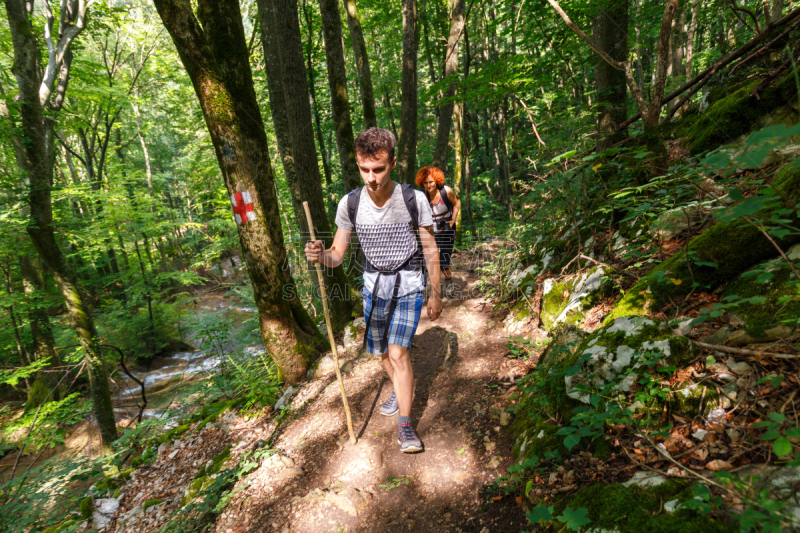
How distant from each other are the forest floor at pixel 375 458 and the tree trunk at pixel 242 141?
2.99ft

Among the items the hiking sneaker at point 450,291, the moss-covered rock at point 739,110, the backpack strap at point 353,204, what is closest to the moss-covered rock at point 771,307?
the moss-covered rock at point 739,110

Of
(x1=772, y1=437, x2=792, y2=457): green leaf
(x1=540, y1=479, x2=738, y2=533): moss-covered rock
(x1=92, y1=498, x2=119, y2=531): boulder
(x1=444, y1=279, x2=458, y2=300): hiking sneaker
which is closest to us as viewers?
(x1=772, y1=437, x2=792, y2=457): green leaf

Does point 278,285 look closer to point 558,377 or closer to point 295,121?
point 295,121

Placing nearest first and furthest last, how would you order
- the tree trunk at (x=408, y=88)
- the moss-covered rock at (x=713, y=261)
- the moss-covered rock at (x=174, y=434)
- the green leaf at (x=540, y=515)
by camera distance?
the green leaf at (x=540, y=515) < the moss-covered rock at (x=713, y=261) < the moss-covered rock at (x=174, y=434) < the tree trunk at (x=408, y=88)

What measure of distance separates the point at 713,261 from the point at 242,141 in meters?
4.81

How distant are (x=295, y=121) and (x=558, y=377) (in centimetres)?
545

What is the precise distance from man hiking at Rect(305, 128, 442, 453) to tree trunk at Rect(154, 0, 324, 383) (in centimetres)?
186

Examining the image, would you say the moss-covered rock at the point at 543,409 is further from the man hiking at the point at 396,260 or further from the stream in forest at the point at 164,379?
the stream in forest at the point at 164,379

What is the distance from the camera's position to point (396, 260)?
2949mm

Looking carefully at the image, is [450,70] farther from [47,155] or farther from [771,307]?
[47,155]

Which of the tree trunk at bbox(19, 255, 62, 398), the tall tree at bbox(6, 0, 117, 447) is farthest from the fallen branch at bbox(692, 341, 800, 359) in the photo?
the tree trunk at bbox(19, 255, 62, 398)

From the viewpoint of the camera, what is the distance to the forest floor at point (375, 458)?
96.8 inches

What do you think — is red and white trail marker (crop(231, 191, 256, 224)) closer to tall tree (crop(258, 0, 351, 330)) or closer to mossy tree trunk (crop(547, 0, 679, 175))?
tall tree (crop(258, 0, 351, 330))

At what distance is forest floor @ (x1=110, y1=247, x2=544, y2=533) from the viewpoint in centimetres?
246
